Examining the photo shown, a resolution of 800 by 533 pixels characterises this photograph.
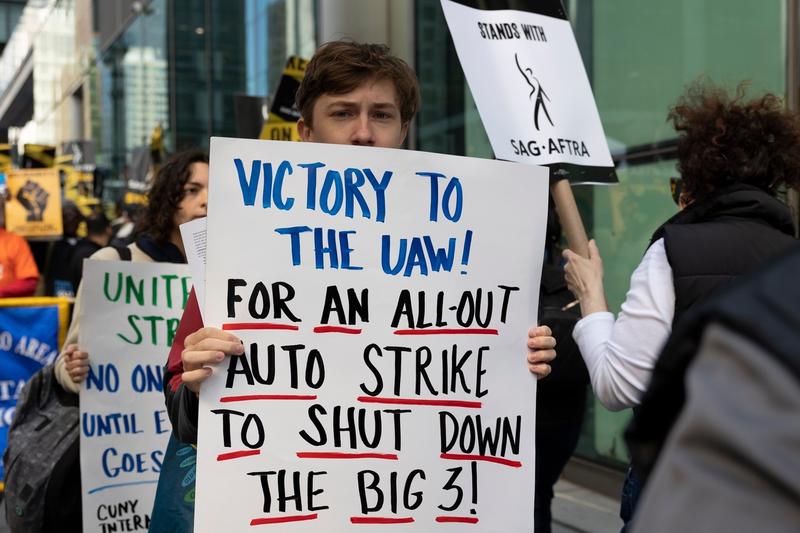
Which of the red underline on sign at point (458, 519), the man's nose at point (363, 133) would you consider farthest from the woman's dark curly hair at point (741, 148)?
the red underline on sign at point (458, 519)

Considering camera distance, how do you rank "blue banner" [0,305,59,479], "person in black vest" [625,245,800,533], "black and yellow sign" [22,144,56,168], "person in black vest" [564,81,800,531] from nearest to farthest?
"person in black vest" [625,245,800,533], "person in black vest" [564,81,800,531], "blue banner" [0,305,59,479], "black and yellow sign" [22,144,56,168]

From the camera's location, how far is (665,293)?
2.16 m

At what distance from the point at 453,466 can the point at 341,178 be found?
0.63 m

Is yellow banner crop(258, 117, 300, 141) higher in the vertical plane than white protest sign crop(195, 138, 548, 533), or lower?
higher

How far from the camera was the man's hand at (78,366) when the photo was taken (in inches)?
124

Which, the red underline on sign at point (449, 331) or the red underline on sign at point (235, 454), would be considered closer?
the red underline on sign at point (235, 454)

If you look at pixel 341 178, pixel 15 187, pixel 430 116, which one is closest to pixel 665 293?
pixel 341 178

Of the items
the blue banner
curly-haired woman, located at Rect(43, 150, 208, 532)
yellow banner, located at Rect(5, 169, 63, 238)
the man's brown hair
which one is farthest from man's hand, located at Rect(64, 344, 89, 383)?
yellow banner, located at Rect(5, 169, 63, 238)

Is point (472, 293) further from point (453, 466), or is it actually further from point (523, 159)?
point (523, 159)

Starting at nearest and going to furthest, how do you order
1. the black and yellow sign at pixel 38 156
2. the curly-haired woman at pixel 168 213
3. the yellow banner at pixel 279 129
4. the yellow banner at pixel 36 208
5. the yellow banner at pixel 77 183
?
1. the curly-haired woman at pixel 168 213
2. the yellow banner at pixel 279 129
3. the yellow banner at pixel 36 208
4. the black and yellow sign at pixel 38 156
5. the yellow banner at pixel 77 183

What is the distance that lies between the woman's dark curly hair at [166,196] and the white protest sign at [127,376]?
20 centimetres

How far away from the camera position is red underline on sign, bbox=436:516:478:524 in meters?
1.88

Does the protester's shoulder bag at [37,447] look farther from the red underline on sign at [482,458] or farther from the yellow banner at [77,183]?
the yellow banner at [77,183]

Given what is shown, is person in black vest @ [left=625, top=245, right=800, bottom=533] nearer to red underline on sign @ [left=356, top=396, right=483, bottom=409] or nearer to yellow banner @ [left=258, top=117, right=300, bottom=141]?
red underline on sign @ [left=356, top=396, right=483, bottom=409]
